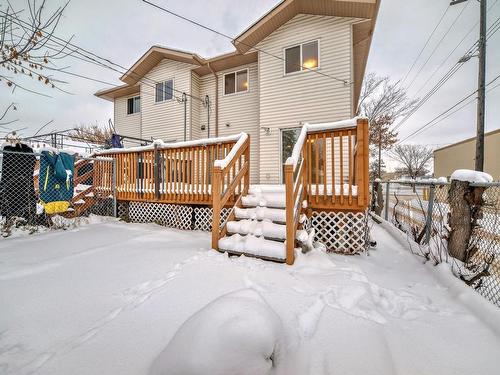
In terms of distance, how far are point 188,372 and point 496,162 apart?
2053 centimetres

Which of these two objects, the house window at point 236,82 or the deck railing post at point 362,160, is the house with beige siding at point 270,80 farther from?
the deck railing post at point 362,160

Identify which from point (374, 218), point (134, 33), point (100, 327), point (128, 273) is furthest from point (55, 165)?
point (134, 33)

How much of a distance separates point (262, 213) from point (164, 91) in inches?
383

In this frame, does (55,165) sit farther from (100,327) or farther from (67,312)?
(100,327)

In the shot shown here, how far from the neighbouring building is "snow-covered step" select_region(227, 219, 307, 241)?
59.3ft

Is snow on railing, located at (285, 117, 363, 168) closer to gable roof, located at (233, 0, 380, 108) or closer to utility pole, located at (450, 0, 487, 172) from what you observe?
gable roof, located at (233, 0, 380, 108)

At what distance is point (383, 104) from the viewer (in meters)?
17.1

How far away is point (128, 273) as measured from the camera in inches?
93.2

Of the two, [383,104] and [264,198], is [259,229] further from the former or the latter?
[383,104]

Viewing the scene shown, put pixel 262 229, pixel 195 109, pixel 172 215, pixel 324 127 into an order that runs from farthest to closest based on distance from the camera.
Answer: pixel 195 109
pixel 172 215
pixel 324 127
pixel 262 229

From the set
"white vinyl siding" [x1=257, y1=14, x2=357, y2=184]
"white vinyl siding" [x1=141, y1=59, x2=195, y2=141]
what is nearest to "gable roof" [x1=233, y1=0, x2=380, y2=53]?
"white vinyl siding" [x1=257, y1=14, x2=357, y2=184]

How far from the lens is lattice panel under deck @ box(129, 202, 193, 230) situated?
482 centimetres

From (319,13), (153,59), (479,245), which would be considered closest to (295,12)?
(319,13)

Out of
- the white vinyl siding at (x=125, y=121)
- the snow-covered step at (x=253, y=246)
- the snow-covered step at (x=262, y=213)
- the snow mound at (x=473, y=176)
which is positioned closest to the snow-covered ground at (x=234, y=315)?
the snow-covered step at (x=253, y=246)
